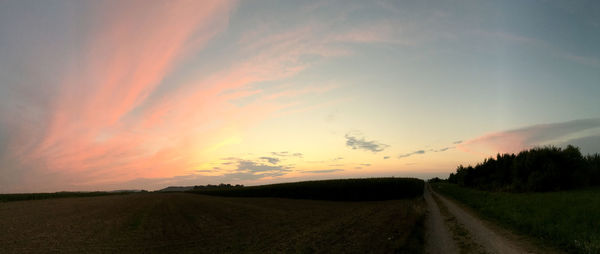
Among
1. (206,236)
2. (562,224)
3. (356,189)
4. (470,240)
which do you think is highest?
(356,189)

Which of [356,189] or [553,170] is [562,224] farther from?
[356,189]

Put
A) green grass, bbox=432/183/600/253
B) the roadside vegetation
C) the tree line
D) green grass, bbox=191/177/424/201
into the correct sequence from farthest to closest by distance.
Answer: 1. green grass, bbox=191/177/424/201
2. the tree line
3. the roadside vegetation
4. green grass, bbox=432/183/600/253

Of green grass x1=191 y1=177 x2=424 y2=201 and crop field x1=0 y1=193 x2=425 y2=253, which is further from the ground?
→ green grass x1=191 y1=177 x2=424 y2=201

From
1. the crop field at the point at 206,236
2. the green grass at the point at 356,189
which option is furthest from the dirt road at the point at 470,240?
the green grass at the point at 356,189

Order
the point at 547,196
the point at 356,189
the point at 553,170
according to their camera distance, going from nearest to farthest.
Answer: the point at 547,196, the point at 553,170, the point at 356,189

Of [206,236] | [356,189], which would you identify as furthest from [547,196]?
[206,236]

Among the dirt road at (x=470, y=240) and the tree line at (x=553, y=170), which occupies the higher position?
the tree line at (x=553, y=170)

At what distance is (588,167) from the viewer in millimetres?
44094

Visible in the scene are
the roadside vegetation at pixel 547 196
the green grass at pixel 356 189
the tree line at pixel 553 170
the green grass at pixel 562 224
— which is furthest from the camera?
the green grass at pixel 356 189

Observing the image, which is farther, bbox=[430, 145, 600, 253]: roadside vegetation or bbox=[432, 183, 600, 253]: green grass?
bbox=[430, 145, 600, 253]: roadside vegetation

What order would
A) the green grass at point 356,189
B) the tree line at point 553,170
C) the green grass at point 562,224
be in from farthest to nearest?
the green grass at point 356,189 → the tree line at point 553,170 → the green grass at point 562,224

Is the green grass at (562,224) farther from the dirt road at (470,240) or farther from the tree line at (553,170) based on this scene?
the tree line at (553,170)

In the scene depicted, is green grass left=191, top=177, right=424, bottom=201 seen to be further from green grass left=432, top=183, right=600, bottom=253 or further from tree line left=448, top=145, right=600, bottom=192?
green grass left=432, top=183, right=600, bottom=253

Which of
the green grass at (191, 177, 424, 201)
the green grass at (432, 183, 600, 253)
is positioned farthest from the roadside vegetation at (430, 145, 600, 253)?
the green grass at (191, 177, 424, 201)
